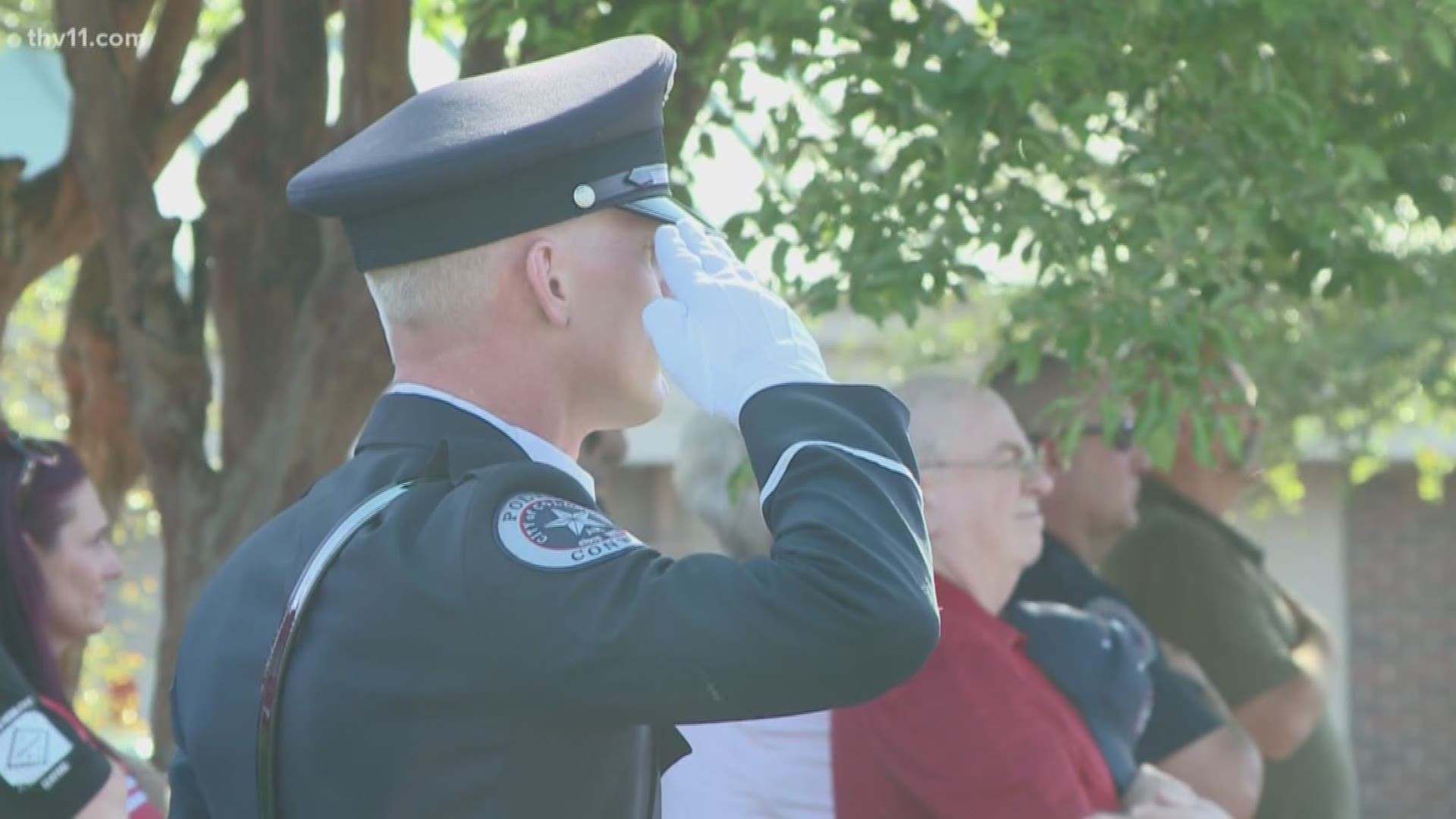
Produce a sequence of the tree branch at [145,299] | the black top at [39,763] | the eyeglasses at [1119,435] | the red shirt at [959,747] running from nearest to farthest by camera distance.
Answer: the black top at [39,763] < the red shirt at [959,747] < the eyeglasses at [1119,435] < the tree branch at [145,299]

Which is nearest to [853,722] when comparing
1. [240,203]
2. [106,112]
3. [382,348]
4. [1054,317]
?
[1054,317]

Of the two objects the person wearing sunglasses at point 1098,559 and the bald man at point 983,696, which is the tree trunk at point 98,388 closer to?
the person wearing sunglasses at point 1098,559

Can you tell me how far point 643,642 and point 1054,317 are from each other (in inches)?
82.2

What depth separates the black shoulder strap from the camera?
1.68 meters

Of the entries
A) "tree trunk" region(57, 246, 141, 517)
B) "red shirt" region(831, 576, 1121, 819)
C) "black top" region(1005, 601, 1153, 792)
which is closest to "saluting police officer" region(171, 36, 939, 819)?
"red shirt" region(831, 576, 1121, 819)

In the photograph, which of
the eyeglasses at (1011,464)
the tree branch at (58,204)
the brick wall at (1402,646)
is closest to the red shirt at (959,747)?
the eyeglasses at (1011,464)

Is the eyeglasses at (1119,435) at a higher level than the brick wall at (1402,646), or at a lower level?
higher

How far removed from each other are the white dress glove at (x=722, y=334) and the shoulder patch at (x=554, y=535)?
0.14m

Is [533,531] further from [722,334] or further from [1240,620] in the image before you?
[1240,620]

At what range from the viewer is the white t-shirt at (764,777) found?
3.48m

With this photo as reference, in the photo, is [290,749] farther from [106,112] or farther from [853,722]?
[106,112]

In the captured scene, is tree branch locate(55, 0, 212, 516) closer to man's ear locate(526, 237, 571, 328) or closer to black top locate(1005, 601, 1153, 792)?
black top locate(1005, 601, 1153, 792)

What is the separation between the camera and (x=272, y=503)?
4430 millimetres

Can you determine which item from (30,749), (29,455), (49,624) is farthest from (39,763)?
(29,455)
